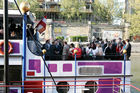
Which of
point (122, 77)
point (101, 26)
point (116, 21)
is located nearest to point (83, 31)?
point (101, 26)

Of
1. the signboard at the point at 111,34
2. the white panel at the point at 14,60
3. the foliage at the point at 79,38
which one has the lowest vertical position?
the white panel at the point at 14,60

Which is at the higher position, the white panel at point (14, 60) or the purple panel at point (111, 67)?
the white panel at point (14, 60)

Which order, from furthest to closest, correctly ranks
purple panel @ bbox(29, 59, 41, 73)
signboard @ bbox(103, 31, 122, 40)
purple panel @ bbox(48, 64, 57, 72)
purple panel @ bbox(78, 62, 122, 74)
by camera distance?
signboard @ bbox(103, 31, 122, 40)
purple panel @ bbox(78, 62, 122, 74)
purple panel @ bbox(48, 64, 57, 72)
purple panel @ bbox(29, 59, 41, 73)

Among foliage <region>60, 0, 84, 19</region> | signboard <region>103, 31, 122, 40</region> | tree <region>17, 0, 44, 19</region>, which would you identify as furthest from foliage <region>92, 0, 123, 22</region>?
tree <region>17, 0, 44, 19</region>

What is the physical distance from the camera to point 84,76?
23.6 feet

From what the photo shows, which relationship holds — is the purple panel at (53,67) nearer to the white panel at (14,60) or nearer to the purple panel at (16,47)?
the white panel at (14,60)

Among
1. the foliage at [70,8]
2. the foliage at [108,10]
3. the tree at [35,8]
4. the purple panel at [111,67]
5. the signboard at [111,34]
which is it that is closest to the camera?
the purple panel at [111,67]

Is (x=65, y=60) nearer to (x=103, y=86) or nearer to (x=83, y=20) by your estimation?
(x=103, y=86)

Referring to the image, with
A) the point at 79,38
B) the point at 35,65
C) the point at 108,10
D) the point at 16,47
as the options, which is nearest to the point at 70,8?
the point at 108,10

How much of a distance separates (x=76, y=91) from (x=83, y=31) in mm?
39400

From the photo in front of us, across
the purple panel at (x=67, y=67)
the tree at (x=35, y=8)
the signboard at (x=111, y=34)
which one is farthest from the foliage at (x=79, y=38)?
the purple panel at (x=67, y=67)

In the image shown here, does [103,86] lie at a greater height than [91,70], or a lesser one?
lesser

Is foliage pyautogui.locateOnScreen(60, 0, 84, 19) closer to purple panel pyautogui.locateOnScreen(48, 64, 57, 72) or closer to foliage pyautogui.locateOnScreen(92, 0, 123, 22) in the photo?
foliage pyautogui.locateOnScreen(92, 0, 123, 22)

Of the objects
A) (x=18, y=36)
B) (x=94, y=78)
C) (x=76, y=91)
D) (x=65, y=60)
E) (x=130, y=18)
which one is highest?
(x=130, y=18)
